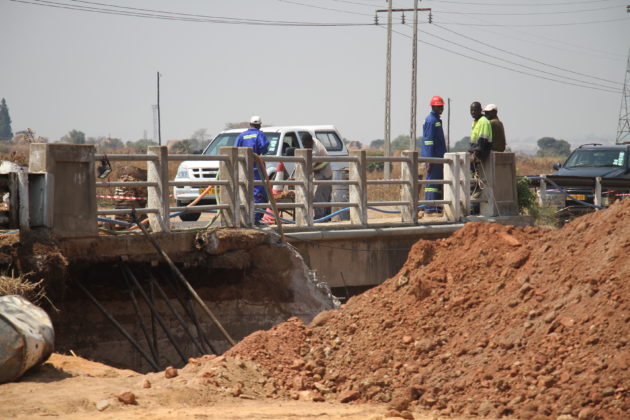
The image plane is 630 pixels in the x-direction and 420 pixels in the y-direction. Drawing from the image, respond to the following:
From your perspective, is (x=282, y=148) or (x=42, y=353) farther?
(x=282, y=148)

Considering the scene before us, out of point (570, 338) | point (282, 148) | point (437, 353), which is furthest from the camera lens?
point (282, 148)

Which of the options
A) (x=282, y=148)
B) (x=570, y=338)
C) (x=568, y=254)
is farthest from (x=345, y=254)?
(x=570, y=338)

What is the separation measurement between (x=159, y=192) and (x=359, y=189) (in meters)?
3.47

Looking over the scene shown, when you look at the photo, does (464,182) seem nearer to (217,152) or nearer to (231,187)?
(231,187)

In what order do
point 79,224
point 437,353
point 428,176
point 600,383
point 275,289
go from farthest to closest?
1. point 428,176
2. point 275,289
3. point 79,224
4. point 437,353
5. point 600,383

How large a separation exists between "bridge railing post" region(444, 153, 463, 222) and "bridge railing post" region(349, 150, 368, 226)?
6.12 ft

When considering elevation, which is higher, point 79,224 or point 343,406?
point 79,224

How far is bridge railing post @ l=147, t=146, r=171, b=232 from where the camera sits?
12125mm

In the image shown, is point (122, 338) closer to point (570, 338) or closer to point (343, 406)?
point (343, 406)

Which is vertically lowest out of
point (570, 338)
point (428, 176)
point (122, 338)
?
point (122, 338)

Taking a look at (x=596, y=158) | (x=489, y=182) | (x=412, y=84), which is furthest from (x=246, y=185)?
(x=412, y=84)

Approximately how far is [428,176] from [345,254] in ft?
9.92

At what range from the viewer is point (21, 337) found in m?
8.27

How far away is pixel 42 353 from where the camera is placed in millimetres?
8562
